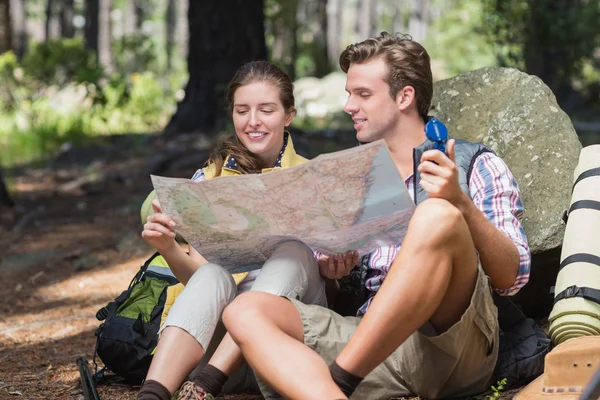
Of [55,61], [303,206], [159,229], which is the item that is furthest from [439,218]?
[55,61]

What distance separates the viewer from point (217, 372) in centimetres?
295

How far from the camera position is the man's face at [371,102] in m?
3.25

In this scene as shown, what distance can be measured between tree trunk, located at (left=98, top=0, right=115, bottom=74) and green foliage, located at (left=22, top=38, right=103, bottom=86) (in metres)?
7.38

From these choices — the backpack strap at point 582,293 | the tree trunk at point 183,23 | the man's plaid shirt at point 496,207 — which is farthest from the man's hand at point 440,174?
the tree trunk at point 183,23

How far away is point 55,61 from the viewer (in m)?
12.6

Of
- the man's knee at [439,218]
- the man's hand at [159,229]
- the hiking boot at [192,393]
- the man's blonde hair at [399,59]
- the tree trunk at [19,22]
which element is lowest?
the tree trunk at [19,22]

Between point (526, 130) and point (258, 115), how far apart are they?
1.31m

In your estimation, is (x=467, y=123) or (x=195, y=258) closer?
(x=195, y=258)

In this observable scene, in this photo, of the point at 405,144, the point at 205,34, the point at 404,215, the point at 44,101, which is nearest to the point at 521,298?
the point at 405,144

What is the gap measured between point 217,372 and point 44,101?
1075 centimetres

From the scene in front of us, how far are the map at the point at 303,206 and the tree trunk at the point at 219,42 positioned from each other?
6120 mm

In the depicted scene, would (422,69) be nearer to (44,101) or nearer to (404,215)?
(404,215)

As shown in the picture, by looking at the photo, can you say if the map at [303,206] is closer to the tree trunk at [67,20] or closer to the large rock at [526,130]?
the large rock at [526,130]

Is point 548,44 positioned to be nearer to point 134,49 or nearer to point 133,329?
point 134,49
